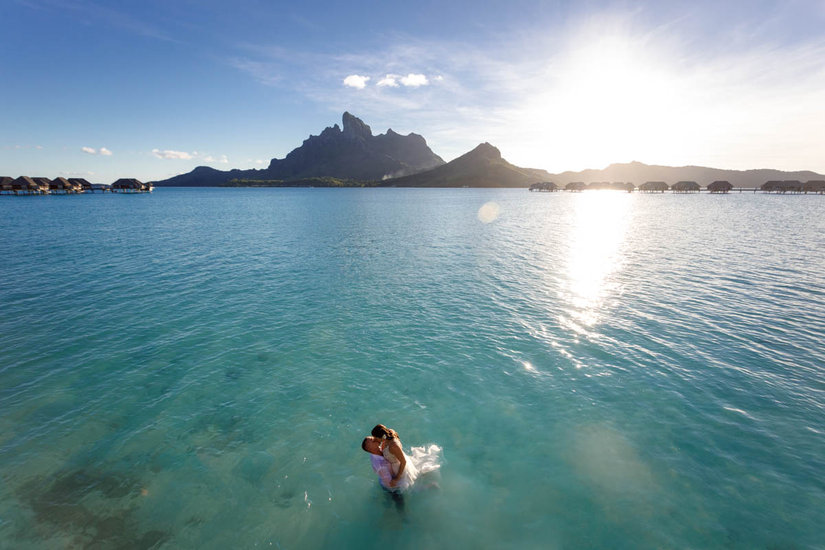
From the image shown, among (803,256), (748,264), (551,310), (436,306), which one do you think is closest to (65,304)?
(436,306)

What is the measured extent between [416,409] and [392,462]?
17.2ft

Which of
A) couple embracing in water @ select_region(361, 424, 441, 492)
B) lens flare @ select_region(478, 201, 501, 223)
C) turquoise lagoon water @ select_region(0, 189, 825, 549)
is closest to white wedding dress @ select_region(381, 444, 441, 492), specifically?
couple embracing in water @ select_region(361, 424, 441, 492)

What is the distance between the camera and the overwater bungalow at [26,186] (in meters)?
180

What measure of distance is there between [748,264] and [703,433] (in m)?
41.5

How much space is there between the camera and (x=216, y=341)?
76.4ft

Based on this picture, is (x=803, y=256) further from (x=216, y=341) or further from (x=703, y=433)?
(x=216, y=341)

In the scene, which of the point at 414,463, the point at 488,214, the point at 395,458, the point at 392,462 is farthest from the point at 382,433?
the point at 488,214

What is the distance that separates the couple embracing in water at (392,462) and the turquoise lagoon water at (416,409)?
2.35 feet

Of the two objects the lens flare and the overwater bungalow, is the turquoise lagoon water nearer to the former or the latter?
the lens flare

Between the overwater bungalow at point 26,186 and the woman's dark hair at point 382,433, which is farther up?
the overwater bungalow at point 26,186

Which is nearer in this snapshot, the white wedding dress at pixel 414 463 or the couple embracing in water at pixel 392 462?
the couple embracing in water at pixel 392 462

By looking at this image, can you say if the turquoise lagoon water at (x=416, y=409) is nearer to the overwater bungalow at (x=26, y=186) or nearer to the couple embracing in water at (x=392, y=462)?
the couple embracing in water at (x=392, y=462)

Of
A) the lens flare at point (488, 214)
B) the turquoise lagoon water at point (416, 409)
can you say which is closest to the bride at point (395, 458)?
the turquoise lagoon water at point (416, 409)

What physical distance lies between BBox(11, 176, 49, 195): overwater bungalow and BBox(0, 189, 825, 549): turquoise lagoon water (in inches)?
9013
